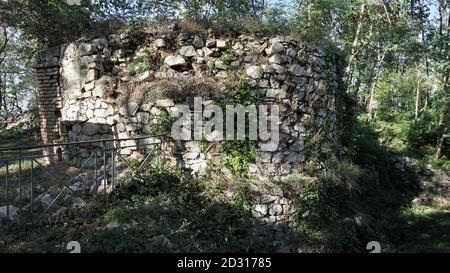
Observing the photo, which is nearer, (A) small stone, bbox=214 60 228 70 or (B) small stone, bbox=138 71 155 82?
(A) small stone, bbox=214 60 228 70

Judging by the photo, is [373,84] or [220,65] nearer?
[220,65]

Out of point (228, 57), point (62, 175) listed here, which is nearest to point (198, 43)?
point (228, 57)

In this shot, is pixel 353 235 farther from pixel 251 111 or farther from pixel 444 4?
pixel 444 4

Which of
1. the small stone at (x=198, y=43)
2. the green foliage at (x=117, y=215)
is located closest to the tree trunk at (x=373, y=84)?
the small stone at (x=198, y=43)

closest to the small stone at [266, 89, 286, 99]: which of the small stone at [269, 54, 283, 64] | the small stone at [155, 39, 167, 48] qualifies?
the small stone at [269, 54, 283, 64]

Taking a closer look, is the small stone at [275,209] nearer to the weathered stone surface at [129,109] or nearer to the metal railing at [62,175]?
the metal railing at [62,175]

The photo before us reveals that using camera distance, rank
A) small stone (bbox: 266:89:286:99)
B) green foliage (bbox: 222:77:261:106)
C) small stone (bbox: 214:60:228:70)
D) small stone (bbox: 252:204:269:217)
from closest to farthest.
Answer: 1. small stone (bbox: 252:204:269:217)
2. green foliage (bbox: 222:77:261:106)
3. small stone (bbox: 266:89:286:99)
4. small stone (bbox: 214:60:228:70)

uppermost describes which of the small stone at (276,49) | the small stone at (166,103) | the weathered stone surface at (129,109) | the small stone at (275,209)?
the small stone at (276,49)

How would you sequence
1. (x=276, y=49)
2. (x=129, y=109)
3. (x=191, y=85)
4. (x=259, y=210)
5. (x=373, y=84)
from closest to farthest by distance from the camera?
(x=259, y=210) < (x=191, y=85) < (x=276, y=49) < (x=129, y=109) < (x=373, y=84)

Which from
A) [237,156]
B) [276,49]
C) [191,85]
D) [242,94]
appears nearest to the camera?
[237,156]

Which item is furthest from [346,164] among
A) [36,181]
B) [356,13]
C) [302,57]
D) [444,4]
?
[444,4]

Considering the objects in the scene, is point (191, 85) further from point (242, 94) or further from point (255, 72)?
point (255, 72)

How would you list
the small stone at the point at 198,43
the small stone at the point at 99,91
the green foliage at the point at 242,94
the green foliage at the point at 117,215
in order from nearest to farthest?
the green foliage at the point at 117,215, the green foliage at the point at 242,94, the small stone at the point at 198,43, the small stone at the point at 99,91

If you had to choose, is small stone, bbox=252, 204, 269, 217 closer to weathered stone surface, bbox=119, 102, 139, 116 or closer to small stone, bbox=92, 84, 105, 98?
weathered stone surface, bbox=119, 102, 139, 116
